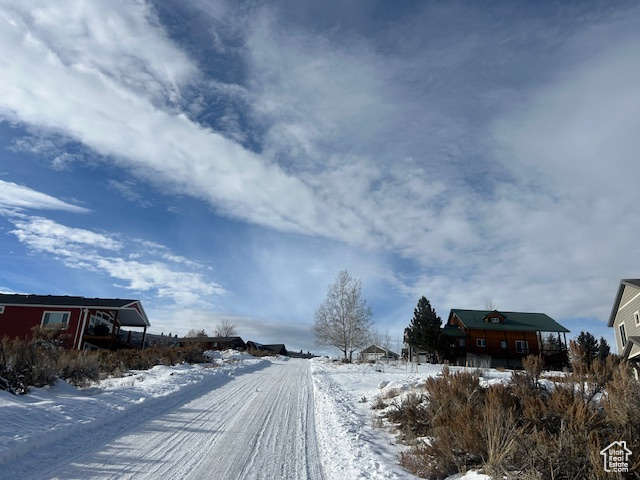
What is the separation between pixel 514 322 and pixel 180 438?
156ft

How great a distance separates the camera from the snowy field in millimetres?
5352

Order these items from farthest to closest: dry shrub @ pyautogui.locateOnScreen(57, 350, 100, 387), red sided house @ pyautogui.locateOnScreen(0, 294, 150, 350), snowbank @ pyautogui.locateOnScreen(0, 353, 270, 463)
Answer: red sided house @ pyautogui.locateOnScreen(0, 294, 150, 350) → dry shrub @ pyautogui.locateOnScreen(57, 350, 100, 387) → snowbank @ pyautogui.locateOnScreen(0, 353, 270, 463)

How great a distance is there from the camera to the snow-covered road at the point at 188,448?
5176mm

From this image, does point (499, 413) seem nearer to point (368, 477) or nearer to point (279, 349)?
point (368, 477)

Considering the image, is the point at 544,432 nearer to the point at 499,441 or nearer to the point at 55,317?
the point at 499,441

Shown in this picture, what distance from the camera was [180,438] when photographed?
6.86 m

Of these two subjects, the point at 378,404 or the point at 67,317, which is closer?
the point at 378,404

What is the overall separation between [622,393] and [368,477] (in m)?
3.76

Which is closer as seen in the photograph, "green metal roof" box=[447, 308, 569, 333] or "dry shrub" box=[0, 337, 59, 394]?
"dry shrub" box=[0, 337, 59, 394]

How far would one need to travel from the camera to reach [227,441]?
688 centimetres

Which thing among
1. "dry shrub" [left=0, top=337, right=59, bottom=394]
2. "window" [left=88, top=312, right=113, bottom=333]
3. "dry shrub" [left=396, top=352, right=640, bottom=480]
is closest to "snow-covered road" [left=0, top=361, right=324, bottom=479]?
"dry shrub" [left=396, top=352, right=640, bottom=480]

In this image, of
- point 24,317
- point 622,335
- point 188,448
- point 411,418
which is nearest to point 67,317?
point 24,317

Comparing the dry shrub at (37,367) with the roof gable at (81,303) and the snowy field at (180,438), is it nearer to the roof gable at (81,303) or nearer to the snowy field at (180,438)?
the snowy field at (180,438)

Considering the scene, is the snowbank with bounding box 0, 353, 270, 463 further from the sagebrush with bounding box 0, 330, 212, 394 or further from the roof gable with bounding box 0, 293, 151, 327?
the roof gable with bounding box 0, 293, 151, 327
